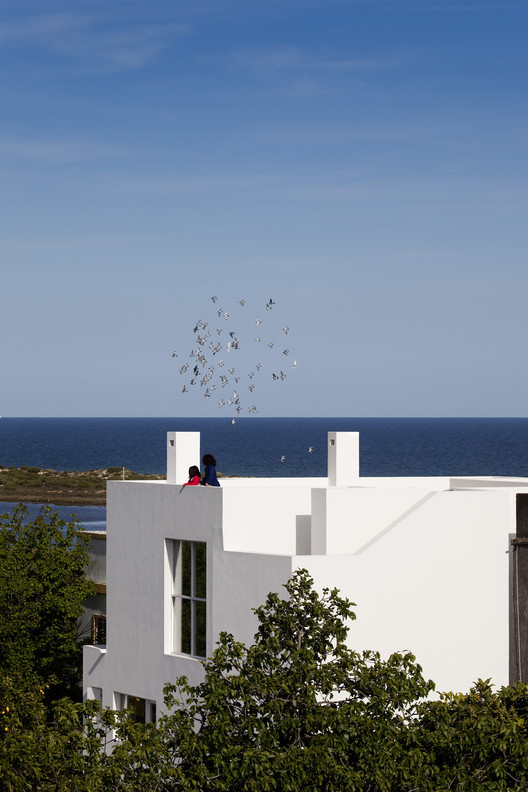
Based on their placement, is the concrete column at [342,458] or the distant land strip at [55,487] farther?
the distant land strip at [55,487]

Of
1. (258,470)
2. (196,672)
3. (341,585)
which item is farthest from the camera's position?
(258,470)

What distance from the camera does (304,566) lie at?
19203 mm

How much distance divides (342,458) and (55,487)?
264 ft

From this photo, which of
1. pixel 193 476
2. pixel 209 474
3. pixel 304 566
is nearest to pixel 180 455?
pixel 193 476

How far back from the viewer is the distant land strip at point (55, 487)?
95.1 metres

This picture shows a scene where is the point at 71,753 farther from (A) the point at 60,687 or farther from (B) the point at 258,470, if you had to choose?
(B) the point at 258,470

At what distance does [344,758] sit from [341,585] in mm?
4715

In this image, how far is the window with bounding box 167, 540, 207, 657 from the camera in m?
21.2

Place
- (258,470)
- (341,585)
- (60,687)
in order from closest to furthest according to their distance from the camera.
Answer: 1. (341,585)
2. (60,687)
3. (258,470)

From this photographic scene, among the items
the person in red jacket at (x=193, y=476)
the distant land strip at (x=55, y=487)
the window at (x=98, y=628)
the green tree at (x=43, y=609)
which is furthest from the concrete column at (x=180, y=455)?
the distant land strip at (x=55, y=487)

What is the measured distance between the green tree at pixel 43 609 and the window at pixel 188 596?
696 centimetres

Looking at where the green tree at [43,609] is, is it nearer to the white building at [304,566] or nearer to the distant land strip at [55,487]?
the white building at [304,566]

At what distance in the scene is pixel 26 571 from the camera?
1134 inches

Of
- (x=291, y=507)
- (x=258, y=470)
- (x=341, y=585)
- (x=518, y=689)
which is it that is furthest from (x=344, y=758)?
(x=258, y=470)
